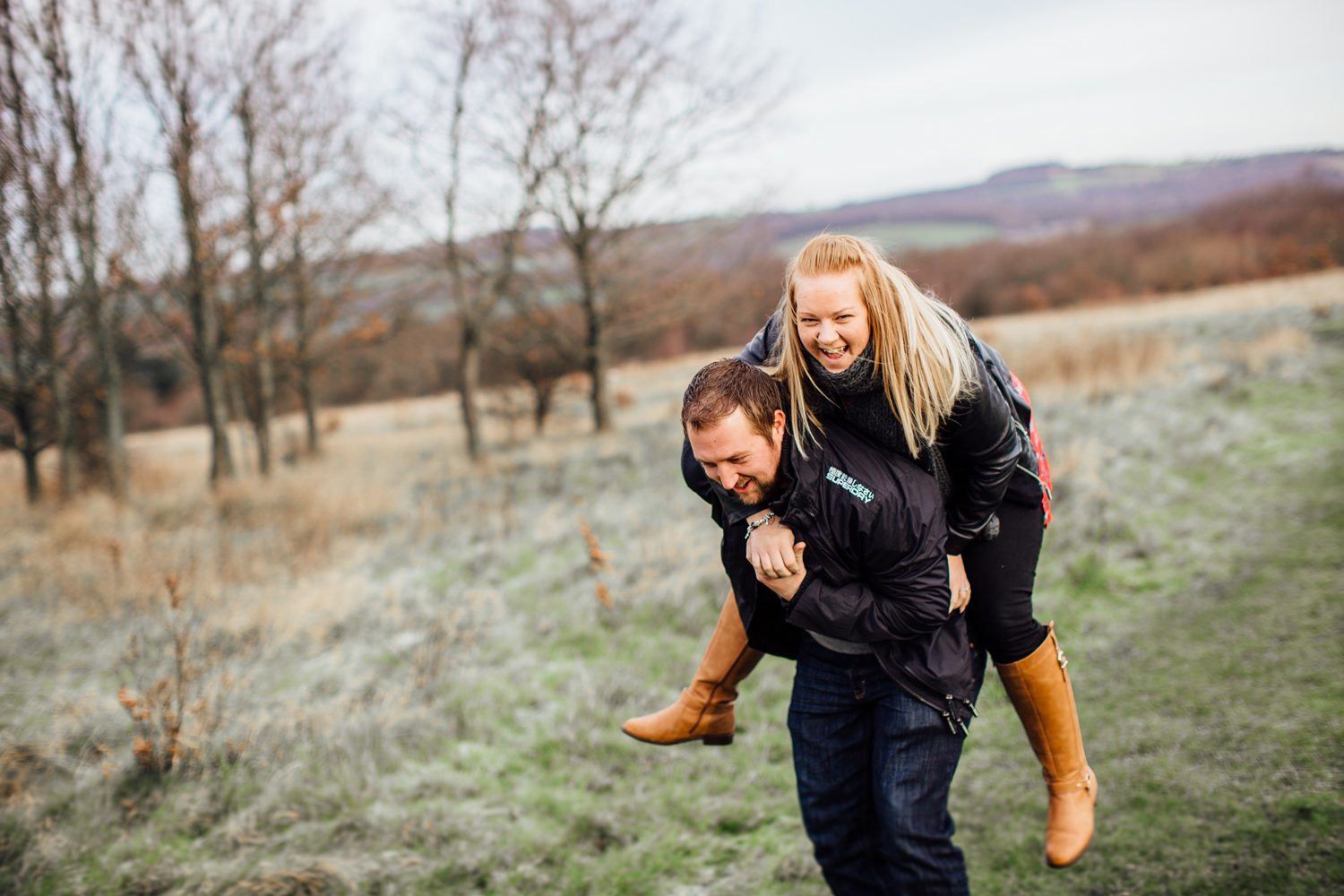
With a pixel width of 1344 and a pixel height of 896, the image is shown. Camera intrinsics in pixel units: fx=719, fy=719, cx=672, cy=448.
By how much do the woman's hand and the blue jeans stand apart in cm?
28

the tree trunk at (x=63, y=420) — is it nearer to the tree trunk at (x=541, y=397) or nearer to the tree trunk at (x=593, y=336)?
the tree trunk at (x=593, y=336)

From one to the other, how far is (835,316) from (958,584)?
826 millimetres

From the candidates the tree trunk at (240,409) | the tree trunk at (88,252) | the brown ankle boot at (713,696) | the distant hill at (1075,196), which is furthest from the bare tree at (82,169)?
the distant hill at (1075,196)

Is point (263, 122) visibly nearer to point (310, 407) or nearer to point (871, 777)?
point (310, 407)

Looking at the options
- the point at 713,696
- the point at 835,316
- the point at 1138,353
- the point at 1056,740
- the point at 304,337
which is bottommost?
the point at 1056,740

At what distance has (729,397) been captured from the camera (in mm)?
1768

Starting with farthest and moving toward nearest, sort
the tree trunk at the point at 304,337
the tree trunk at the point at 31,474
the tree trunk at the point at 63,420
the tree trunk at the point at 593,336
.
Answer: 1. the tree trunk at the point at 593,336
2. the tree trunk at the point at 304,337
3. the tree trunk at the point at 31,474
4. the tree trunk at the point at 63,420

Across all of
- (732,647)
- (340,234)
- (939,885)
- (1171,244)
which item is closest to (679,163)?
(340,234)

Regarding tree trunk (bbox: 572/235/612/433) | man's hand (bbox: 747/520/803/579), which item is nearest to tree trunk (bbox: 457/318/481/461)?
tree trunk (bbox: 572/235/612/433)

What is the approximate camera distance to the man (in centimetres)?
176

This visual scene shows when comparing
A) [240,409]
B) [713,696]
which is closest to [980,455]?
[713,696]

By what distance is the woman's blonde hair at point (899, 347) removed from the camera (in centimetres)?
175

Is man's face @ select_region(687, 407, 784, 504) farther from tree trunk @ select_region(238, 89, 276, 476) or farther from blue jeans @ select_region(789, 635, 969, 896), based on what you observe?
tree trunk @ select_region(238, 89, 276, 476)

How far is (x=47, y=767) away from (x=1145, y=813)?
15.4 feet
